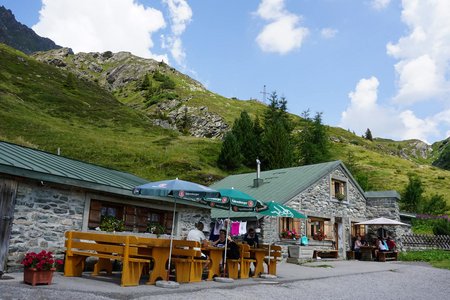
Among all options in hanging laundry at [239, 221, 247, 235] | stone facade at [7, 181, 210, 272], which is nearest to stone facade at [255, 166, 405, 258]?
hanging laundry at [239, 221, 247, 235]

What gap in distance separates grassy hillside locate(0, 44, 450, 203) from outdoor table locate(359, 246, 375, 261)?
57.2 feet

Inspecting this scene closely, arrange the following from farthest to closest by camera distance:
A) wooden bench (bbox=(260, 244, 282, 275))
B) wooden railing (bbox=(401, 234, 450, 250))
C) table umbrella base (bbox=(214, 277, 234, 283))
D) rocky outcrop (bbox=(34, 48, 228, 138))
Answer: rocky outcrop (bbox=(34, 48, 228, 138)) → wooden railing (bbox=(401, 234, 450, 250)) → wooden bench (bbox=(260, 244, 282, 275)) → table umbrella base (bbox=(214, 277, 234, 283))

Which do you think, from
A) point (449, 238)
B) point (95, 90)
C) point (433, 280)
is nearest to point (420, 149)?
point (95, 90)

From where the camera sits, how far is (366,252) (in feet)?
77.9

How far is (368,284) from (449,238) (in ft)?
67.8

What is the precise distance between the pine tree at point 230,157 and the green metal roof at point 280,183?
17.8 meters

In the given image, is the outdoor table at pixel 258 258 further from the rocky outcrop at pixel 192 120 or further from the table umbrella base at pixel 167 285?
the rocky outcrop at pixel 192 120

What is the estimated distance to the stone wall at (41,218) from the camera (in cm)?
1016

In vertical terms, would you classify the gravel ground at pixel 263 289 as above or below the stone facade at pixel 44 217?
below

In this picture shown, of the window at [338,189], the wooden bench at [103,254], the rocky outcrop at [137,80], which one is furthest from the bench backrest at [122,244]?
the rocky outcrop at [137,80]

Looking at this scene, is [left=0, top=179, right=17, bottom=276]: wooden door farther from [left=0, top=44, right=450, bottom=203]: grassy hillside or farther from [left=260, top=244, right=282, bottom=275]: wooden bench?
[left=0, top=44, right=450, bottom=203]: grassy hillside

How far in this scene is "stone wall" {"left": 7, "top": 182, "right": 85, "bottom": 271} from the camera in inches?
400

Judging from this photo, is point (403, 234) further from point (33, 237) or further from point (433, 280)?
point (33, 237)

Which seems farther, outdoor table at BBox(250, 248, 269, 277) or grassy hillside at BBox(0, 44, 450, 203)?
grassy hillside at BBox(0, 44, 450, 203)
